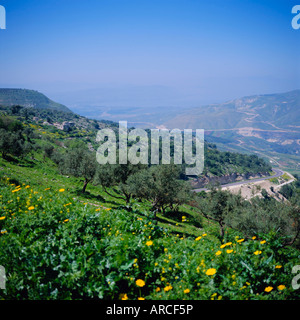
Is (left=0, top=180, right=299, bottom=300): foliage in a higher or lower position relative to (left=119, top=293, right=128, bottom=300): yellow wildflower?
higher

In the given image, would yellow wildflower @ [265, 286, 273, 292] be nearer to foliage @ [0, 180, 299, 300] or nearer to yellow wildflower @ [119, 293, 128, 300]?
foliage @ [0, 180, 299, 300]

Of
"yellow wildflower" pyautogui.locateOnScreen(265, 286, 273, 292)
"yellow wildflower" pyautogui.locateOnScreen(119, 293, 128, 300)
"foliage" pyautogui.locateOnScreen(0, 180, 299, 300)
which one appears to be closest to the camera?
"yellow wildflower" pyautogui.locateOnScreen(265, 286, 273, 292)

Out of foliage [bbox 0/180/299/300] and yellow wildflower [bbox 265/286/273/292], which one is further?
foliage [bbox 0/180/299/300]

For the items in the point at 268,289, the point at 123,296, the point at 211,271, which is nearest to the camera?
the point at 268,289

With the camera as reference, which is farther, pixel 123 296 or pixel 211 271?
pixel 211 271

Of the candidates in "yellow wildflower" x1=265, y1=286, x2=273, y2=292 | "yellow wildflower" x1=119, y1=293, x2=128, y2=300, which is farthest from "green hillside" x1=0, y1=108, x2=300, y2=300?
"yellow wildflower" x1=119, y1=293, x2=128, y2=300

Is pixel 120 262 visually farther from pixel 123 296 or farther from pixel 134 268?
pixel 123 296

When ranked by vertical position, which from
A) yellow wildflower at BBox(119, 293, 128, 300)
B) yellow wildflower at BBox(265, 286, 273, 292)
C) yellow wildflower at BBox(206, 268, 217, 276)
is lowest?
yellow wildflower at BBox(119, 293, 128, 300)

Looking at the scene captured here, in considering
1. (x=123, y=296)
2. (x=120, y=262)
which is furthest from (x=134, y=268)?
(x=123, y=296)

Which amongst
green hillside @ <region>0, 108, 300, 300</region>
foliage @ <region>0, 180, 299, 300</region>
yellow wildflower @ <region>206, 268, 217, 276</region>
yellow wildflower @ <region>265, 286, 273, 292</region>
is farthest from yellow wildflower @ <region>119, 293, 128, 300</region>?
yellow wildflower @ <region>265, 286, 273, 292</region>

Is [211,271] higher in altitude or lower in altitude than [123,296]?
higher

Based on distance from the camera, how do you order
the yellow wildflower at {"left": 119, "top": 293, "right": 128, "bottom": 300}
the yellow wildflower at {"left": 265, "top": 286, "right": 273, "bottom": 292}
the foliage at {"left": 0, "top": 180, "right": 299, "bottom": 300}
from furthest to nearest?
the yellow wildflower at {"left": 119, "top": 293, "right": 128, "bottom": 300}
the foliage at {"left": 0, "top": 180, "right": 299, "bottom": 300}
the yellow wildflower at {"left": 265, "top": 286, "right": 273, "bottom": 292}
